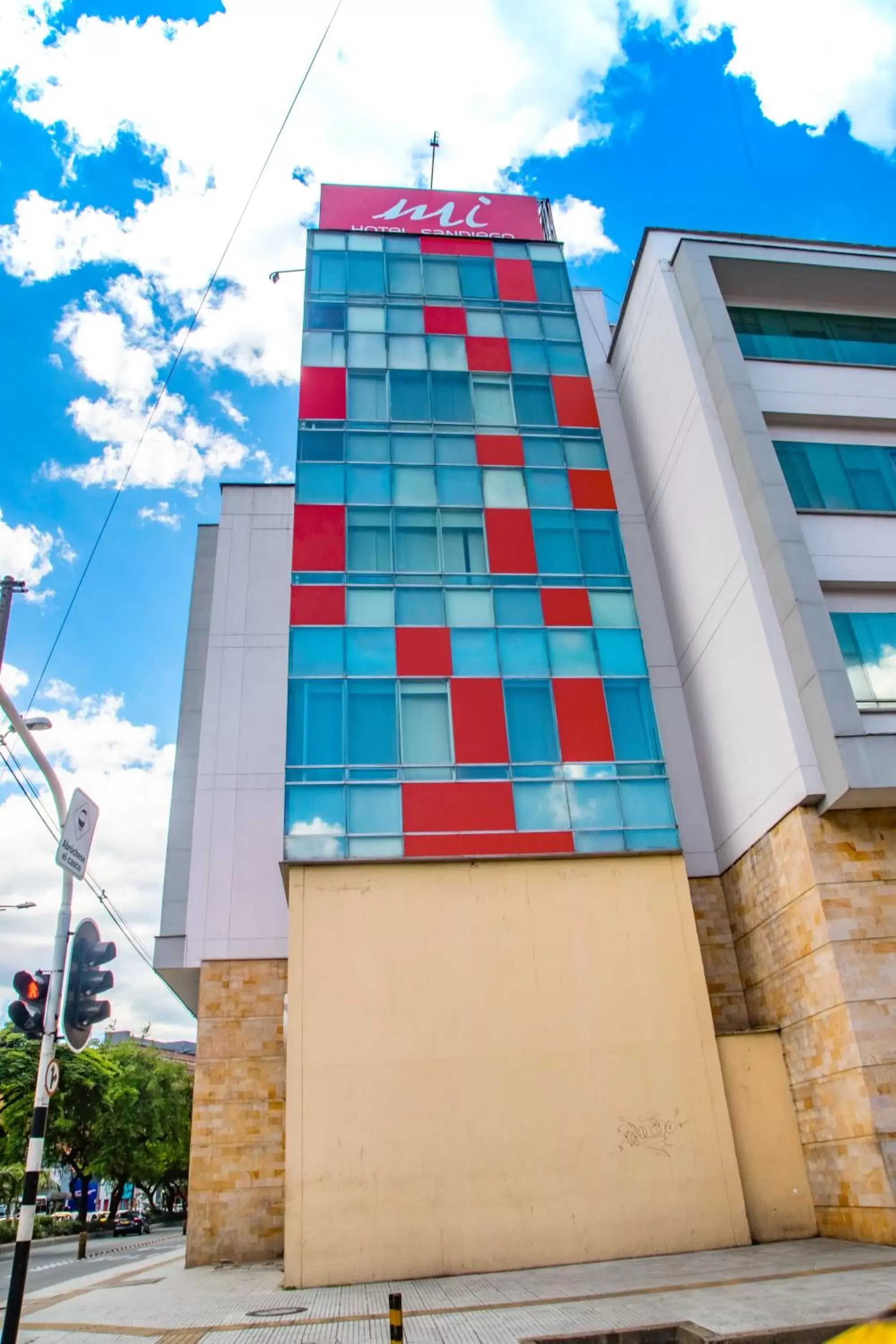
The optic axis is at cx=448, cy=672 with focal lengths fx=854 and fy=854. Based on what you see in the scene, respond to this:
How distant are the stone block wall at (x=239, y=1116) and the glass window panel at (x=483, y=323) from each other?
57.2 feet

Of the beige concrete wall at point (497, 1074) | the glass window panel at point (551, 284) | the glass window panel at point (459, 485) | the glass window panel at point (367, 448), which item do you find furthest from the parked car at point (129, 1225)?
the glass window panel at point (551, 284)

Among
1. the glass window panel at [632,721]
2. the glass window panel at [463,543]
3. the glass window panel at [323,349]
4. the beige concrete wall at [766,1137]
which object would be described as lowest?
the beige concrete wall at [766,1137]

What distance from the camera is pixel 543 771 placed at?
57.7 ft

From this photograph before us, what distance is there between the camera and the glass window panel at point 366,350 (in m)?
22.7

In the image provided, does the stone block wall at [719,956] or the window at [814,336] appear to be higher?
the window at [814,336]

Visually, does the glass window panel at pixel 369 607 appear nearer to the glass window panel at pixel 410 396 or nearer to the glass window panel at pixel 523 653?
the glass window panel at pixel 523 653

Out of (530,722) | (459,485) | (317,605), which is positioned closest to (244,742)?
(317,605)

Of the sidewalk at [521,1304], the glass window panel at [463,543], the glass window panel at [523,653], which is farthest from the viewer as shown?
the glass window panel at [463,543]

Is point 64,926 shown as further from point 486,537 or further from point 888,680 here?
point 888,680

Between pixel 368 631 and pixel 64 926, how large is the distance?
1018cm

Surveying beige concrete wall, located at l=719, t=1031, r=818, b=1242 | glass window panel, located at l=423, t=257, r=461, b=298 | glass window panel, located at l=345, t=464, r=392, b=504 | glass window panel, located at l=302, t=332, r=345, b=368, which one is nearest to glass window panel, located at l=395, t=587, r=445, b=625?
glass window panel, located at l=345, t=464, r=392, b=504

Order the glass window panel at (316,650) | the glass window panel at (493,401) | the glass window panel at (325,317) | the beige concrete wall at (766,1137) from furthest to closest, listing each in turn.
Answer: the glass window panel at (325,317) < the glass window panel at (493,401) < the glass window panel at (316,650) < the beige concrete wall at (766,1137)

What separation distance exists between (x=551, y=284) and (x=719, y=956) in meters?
19.0

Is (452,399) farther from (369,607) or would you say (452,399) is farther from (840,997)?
(840,997)
